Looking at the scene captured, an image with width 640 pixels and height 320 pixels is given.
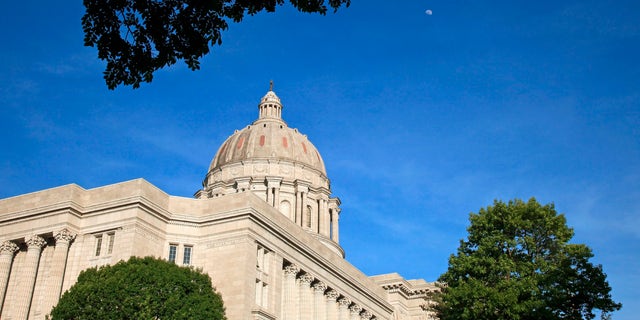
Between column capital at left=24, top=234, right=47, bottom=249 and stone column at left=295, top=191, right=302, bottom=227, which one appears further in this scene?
stone column at left=295, top=191, right=302, bottom=227

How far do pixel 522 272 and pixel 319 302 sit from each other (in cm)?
1669

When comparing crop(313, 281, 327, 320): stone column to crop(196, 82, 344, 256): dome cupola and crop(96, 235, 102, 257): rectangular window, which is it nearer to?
crop(96, 235, 102, 257): rectangular window

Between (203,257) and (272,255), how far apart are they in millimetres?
4926

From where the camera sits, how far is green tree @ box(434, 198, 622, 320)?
41.2 m

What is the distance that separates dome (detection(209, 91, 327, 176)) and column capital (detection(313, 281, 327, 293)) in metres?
23.0

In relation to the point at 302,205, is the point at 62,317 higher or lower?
lower

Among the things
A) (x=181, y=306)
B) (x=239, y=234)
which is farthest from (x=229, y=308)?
(x=181, y=306)

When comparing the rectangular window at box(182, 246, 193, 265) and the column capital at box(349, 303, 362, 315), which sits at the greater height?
the column capital at box(349, 303, 362, 315)

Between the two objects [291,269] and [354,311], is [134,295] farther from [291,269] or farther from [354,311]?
[354,311]

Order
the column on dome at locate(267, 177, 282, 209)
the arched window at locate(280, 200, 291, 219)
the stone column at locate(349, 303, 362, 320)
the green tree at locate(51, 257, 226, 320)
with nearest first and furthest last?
the green tree at locate(51, 257, 226, 320), the stone column at locate(349, 303, 362, 320), the column on dome at locate(267, 177, 282, 209), the arched window at locate(280, 200, 291, 219)

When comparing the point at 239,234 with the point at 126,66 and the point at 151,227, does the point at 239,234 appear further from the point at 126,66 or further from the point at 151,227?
the point at 126,66

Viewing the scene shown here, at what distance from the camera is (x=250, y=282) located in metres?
44.1

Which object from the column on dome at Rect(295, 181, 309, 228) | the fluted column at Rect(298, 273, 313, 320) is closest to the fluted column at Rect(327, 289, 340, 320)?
the fluted column at Rect(298, 273, 313, 320)

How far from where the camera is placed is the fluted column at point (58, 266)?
136 feet
